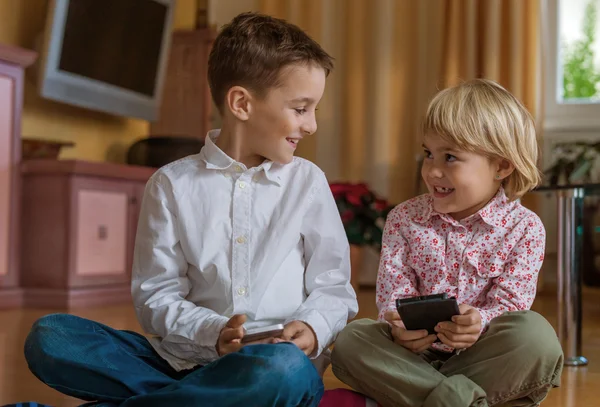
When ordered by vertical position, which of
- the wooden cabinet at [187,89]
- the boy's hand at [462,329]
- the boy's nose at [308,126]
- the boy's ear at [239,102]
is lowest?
the boy's hand at [462,329]

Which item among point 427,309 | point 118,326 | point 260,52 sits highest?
point 260,52

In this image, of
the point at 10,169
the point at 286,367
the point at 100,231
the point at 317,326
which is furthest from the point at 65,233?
the point at 286,367

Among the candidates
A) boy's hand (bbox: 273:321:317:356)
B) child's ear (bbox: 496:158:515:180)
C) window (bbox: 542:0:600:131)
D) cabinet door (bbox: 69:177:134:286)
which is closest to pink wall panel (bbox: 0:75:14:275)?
cabinet door (bbox: 69:177:134:286)

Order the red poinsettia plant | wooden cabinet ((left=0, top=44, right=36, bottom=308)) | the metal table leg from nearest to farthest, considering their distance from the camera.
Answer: the metal table leg, wooden cabinet ((left=0, top=44, right=36, bottom=308)), the red poinsettia plant

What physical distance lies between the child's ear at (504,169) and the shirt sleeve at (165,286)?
546 millimetres

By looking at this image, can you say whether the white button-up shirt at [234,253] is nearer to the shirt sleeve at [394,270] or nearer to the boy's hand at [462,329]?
the shirt sleeve at [394,270]

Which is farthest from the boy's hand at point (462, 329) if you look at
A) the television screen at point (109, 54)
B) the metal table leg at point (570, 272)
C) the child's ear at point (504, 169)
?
the television screen at point (109, 54)

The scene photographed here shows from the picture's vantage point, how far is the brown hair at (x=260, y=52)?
1305mm

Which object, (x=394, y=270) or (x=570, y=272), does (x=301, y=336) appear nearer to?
(x=394, y=270)

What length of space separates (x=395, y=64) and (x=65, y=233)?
1988 millimetres

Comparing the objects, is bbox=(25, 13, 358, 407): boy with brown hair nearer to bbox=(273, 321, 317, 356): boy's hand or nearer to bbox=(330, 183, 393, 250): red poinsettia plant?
bbox=(273, 321, 317, 356): boy's hand

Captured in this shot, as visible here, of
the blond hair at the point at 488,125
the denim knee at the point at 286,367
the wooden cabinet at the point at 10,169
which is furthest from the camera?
the wooden cabinet at the point at 10,169

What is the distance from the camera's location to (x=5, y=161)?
309 centimetres

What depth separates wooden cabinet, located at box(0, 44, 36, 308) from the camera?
120 inches
